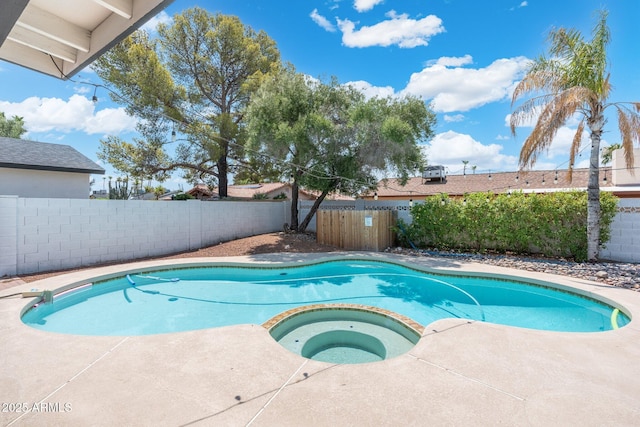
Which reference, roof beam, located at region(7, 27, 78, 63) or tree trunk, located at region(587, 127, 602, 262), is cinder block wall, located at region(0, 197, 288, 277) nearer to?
roof beam, located at region(7, 27, 78, 63)

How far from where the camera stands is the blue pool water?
18.5 feet

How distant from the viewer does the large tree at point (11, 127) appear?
2389 cm

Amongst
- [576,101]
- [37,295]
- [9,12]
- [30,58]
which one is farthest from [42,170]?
[576,101]

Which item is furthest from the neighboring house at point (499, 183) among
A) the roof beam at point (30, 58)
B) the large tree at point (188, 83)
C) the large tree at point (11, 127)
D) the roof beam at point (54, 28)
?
the large tree at point (11, 127)

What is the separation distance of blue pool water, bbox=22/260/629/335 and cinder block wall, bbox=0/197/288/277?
1917mm

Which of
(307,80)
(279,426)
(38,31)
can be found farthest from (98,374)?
(307,80)

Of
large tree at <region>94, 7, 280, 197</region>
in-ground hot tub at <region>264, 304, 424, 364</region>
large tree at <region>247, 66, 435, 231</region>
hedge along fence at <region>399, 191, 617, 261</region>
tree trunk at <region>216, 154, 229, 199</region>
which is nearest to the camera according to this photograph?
in-ground hot tub at <region>264, 304, 424, 364</region>

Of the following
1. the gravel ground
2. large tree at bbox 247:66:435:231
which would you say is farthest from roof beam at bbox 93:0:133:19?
large tree at bbox 247:66:435:231

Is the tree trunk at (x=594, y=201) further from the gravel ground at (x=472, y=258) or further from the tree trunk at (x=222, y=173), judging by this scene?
the tree trunk at (x=222, y=173)

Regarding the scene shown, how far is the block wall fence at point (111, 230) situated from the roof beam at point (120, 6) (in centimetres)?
834

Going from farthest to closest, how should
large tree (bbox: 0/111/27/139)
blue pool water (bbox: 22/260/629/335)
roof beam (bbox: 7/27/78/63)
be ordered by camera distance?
1. large tree (bbox: 0/111/27/139)
2. blue pool water (bbox: 22/260/629/335)
3. roof beam (bbox: 7/27/78/63)

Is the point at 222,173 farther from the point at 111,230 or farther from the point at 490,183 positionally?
the point at 490,183

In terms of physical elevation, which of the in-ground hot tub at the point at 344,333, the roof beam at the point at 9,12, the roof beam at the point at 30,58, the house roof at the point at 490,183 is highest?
the house roof at the point at 490,183

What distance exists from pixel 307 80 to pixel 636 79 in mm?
10378
